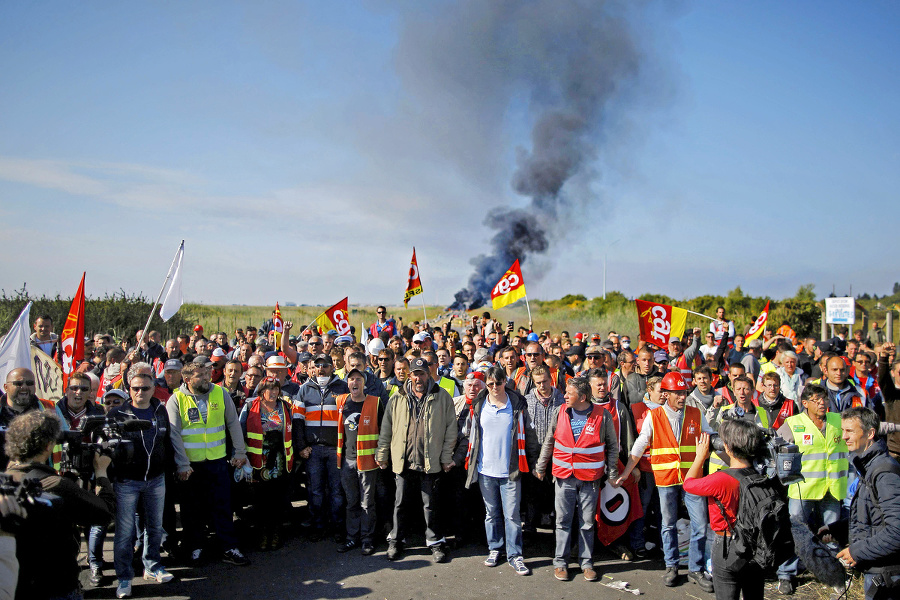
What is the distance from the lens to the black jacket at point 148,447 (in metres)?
5.66

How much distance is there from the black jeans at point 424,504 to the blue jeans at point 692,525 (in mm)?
2363

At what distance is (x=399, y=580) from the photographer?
5.94 m

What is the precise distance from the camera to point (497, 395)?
20.6 ft

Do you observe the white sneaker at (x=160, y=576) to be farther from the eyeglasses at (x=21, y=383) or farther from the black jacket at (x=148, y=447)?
the eyeglasses at (x=21, y=383)

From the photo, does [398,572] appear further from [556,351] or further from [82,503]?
[556,351]

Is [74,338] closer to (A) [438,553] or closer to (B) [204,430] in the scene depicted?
Answer: (B) [204,430]

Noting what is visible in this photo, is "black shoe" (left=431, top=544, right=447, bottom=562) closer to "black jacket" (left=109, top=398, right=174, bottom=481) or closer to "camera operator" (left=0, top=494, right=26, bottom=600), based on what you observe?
"black jacket" (left=109, top=398, right=174, bottom=481)

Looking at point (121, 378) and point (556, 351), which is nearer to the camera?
point (121, 378)

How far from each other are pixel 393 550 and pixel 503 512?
1.29 m

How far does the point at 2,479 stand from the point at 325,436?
4.39m

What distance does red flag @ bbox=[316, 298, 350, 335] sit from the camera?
1445 centimetres

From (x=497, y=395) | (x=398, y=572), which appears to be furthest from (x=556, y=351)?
(x=398, y=572)

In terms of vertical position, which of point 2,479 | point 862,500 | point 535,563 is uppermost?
point 2,479

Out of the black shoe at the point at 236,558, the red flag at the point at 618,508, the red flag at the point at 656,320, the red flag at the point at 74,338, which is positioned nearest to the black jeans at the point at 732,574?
the red flag at the point at 618,508
